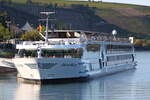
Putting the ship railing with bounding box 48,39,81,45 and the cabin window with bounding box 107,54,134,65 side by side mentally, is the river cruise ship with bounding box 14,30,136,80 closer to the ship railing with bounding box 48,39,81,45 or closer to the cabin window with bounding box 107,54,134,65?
the ship railing with bounding box 48,39,81,45

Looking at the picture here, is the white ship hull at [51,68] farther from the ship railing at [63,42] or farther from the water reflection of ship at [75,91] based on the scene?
the ship railing at [63,42]

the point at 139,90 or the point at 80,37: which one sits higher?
the point at 80,37

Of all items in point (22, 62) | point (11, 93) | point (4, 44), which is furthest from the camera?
point (4, 44)

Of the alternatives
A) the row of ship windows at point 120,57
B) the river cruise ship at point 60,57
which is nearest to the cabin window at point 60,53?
the river cruise ship at point 60,57

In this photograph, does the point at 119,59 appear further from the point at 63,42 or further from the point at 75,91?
the point at 75,91

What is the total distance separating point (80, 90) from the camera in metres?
71.4

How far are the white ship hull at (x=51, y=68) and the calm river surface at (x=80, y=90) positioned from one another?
36.6 inches

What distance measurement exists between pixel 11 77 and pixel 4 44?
686 inches

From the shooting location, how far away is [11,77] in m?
A: 85.6

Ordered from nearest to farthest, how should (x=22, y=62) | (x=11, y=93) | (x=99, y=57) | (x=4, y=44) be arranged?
(x=11, y=93)
(x=22, y=62)
(x=99, y=57)
(x=4, y=44)

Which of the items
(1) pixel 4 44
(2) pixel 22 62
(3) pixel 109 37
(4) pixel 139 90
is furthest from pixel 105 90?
(1) pixel 4 44

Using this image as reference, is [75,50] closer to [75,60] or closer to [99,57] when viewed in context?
[75,60]

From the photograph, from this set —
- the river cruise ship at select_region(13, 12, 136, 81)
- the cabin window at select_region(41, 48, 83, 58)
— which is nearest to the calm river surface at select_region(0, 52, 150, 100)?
the river cruise ship at select_region(13, 12, 136, 81)

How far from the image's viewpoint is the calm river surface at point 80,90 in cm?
6638
